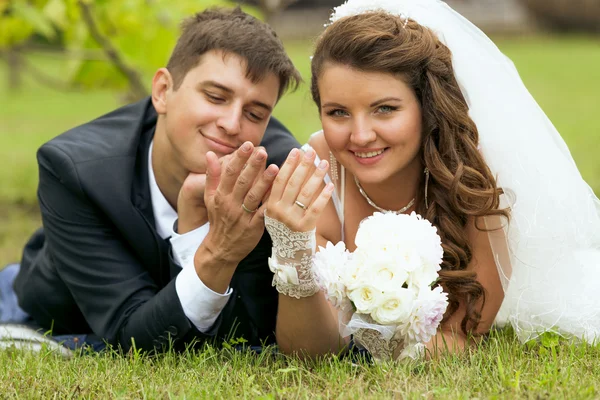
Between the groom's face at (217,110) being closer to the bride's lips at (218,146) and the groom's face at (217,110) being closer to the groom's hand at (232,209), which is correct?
the bride's lips at (218,146)

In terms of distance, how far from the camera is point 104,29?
656 centimetres

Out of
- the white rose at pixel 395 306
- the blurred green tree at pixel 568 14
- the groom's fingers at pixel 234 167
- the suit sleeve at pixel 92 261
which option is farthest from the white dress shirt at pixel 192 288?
the blurred green tree at pixel 568 14

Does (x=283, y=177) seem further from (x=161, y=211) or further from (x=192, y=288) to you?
(x=161, y=211)

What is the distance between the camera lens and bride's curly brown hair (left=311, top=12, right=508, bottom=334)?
3.71m

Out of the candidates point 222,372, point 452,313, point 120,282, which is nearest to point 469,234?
point 452,313

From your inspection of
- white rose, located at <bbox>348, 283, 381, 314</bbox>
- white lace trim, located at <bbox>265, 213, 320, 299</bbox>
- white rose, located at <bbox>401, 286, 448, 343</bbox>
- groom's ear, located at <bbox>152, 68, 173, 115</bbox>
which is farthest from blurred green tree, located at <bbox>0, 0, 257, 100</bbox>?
white rose, located at <bbox>401, 286, 448, 343</bbox>

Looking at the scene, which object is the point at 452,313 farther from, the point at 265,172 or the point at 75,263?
the point at 75,263

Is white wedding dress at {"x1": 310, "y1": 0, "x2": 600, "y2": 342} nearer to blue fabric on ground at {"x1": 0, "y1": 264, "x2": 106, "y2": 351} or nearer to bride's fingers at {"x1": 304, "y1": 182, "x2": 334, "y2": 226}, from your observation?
bride's fingers at {"x1": 304, "y1": 182, "x2": 334, "y2": 226}

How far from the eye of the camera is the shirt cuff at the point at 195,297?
12.0 feet

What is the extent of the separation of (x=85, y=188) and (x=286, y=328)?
1218 millimetres

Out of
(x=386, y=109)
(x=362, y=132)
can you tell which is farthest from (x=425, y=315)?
(x=386, y=109)

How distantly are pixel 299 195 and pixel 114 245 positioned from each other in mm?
1304

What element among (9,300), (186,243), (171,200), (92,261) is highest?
(171,200)

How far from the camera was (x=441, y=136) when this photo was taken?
3842mm
